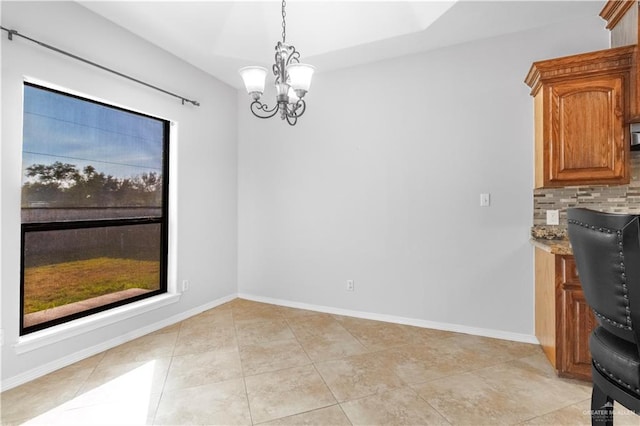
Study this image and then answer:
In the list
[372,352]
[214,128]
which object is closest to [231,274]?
[214,128]

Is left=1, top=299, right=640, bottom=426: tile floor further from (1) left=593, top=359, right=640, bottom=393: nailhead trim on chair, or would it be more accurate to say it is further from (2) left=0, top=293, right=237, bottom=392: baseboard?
(1) left=593, top=359, right=640, bottom=393: nailhead trim on chair

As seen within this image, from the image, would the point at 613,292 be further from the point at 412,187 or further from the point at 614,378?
the point at 412,187

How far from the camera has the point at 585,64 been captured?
Result: 90.7 inches

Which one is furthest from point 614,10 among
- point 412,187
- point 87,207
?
point 87,207

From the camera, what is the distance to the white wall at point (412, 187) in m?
2.88

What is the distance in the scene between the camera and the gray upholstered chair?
3.45 ft

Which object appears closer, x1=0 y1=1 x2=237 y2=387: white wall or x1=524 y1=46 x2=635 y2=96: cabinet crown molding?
x1=0 y1=1 x2=237 y2=387: white wall

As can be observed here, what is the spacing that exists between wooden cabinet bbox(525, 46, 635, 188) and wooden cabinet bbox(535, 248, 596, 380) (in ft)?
2.31

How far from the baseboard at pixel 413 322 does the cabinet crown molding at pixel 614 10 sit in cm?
265

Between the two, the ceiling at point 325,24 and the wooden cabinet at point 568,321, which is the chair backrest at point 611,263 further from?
the ceiling at point 325,24

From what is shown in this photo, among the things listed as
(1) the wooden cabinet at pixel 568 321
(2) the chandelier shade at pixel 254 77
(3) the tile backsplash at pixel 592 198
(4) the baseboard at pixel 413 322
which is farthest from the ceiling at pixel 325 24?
(4) the baseboard at pixel 413 322

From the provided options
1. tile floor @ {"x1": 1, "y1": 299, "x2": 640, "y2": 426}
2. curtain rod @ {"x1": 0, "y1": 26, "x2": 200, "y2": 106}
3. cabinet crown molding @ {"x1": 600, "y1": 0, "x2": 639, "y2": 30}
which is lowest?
tile floor @ {"x1": 1, "y1": 299, "x2": 640, "y2": 426}

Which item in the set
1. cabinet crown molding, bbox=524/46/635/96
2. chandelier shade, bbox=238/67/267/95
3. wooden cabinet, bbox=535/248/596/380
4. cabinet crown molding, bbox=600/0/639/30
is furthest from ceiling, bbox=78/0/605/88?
wooden cabinet, bbox=535/248/596/380

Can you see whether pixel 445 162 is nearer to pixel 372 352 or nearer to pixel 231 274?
pixel 372 352
